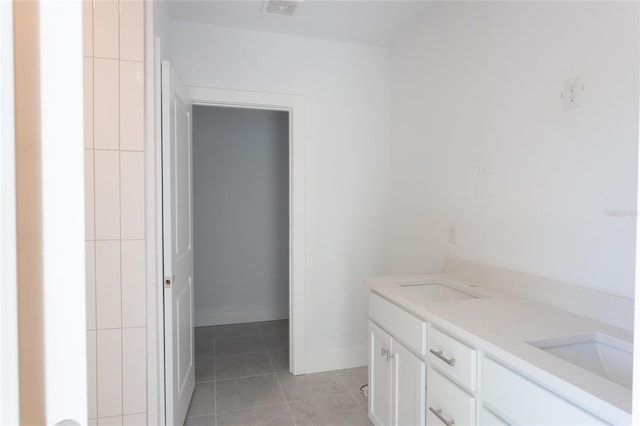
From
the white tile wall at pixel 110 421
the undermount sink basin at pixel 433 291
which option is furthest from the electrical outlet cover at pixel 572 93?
the white tile wall at pixel 110 421

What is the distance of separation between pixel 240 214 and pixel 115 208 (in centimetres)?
241

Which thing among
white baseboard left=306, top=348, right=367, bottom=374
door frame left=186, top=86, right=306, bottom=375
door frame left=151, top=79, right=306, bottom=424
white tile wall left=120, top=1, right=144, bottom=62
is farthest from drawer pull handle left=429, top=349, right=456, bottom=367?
white tile wall left=120, top=1, right=144, bottom=62

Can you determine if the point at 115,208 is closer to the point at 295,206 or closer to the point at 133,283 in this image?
the point at 133,283

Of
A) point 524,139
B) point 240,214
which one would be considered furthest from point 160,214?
point 240,214

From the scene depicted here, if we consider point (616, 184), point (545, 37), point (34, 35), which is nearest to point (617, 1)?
point (545, 37)

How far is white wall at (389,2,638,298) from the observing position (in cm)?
133

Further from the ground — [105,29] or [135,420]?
[105,29]

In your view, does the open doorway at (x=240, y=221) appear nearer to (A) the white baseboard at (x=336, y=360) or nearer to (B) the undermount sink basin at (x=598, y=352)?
(A) the white baseboard at (x=336, y=360)

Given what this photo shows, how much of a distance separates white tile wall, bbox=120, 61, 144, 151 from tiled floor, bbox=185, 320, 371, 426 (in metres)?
1.64

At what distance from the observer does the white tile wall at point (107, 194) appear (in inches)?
62.5

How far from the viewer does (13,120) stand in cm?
26

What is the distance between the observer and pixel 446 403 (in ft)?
4.39

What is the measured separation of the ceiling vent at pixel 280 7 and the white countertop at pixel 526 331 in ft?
5.66

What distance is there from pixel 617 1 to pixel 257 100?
6.57ft
